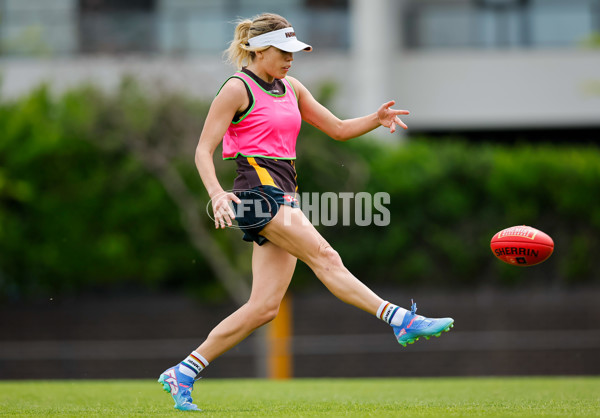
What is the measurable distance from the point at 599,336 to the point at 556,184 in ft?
9.34

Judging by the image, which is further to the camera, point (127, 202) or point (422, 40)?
point (422, 40)

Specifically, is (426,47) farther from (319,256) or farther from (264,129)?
(319,256)

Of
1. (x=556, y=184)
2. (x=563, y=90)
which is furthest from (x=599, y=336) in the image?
(x=563, y=90)

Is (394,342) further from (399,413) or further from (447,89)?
(399,413)

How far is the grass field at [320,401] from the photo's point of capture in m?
5.29

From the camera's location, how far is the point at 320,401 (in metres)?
6.35

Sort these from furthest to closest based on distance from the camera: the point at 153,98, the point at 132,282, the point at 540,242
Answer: the point at 132,282 → the point at 153,98 → the point at 540,242

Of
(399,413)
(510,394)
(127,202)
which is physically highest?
(399,413)

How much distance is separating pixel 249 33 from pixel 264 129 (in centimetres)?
65

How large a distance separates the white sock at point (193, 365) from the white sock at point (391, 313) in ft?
3.86

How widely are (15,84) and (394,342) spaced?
10365mm

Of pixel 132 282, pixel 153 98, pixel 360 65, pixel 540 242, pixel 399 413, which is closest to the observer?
pixel 399 413

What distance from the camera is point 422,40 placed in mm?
Result: 20875

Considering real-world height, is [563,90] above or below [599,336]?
above
